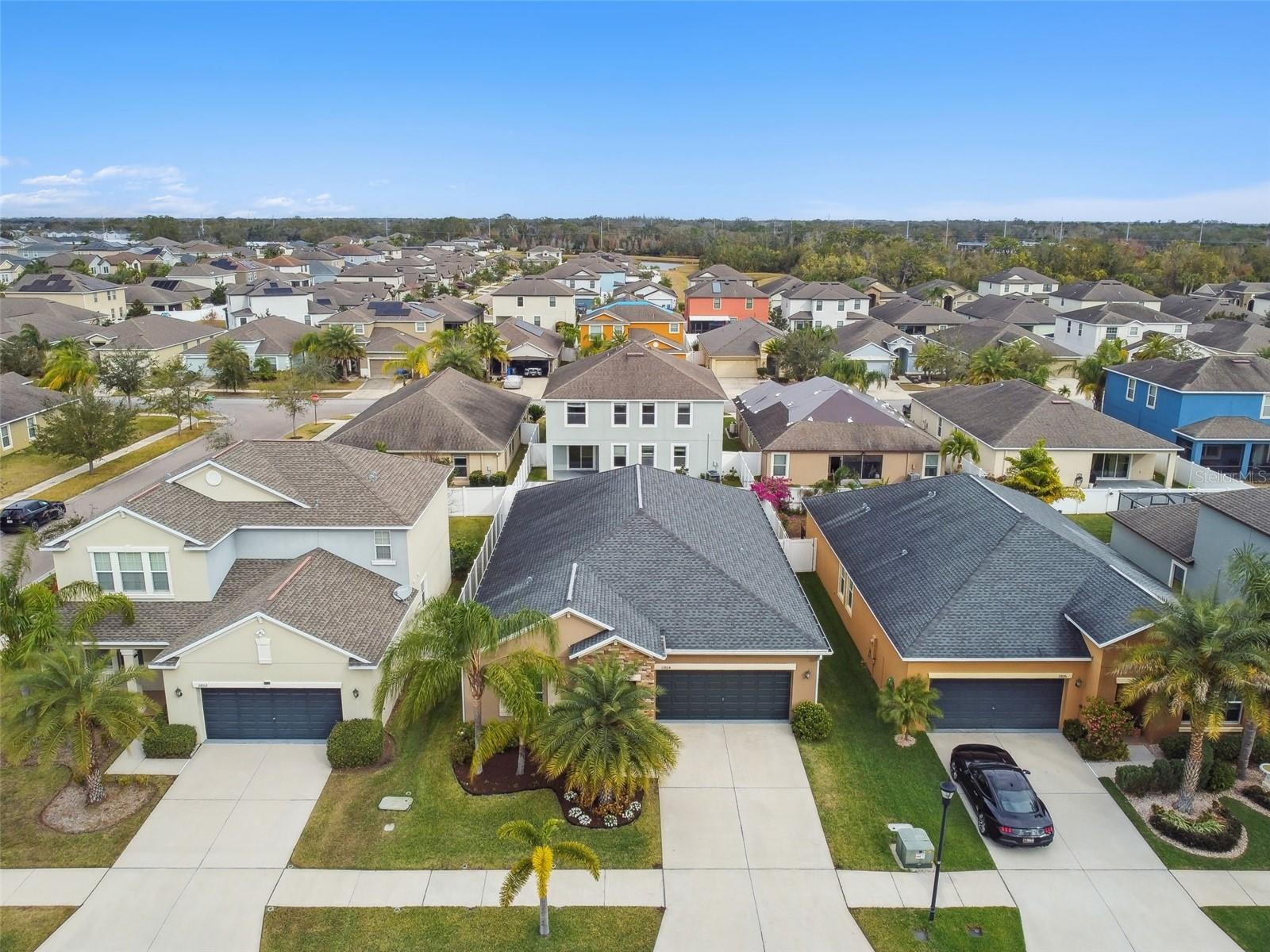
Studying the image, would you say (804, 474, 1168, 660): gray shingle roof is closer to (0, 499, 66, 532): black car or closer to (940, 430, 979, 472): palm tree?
(940, 430, 979, 472): palm tree

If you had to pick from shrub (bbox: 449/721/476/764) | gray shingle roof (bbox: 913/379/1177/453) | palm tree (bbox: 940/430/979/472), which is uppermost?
gray shingle roof (bbox: 913/379/1177/453)

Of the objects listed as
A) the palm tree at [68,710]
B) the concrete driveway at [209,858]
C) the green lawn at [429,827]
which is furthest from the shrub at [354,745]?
the palm tree at [68,710]

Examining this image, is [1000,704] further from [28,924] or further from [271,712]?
[28,924]

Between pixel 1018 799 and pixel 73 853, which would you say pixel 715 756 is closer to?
pixel 1018 799

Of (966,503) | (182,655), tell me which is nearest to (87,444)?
(182,655)

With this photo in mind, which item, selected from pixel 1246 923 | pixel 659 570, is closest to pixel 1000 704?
pixel 1246 923

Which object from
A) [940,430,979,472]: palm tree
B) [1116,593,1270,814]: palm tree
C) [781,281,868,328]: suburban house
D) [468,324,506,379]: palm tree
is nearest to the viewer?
[1116,593,1270,814]: palm tree

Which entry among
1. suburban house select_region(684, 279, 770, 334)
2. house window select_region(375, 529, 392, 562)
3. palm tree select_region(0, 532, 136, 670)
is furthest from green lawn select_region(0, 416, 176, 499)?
suburban house select_region(684, 279, 770, 334)
